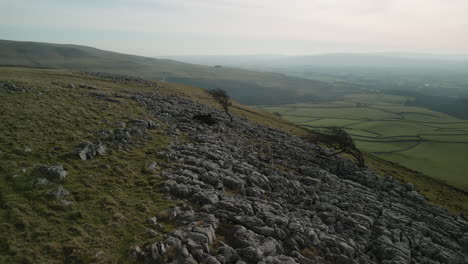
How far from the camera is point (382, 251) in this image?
20.2m

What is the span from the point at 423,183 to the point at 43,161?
60.3 meters

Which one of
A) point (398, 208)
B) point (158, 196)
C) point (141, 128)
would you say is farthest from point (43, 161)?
point (398, 208)

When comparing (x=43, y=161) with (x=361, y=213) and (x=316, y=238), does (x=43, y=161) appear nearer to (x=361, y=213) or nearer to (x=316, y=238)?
(x=316, y=238)

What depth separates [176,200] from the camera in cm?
1992

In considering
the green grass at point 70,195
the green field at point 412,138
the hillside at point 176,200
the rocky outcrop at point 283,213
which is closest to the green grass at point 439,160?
the green field at point 412,138

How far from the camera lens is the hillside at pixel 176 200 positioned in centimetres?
1480

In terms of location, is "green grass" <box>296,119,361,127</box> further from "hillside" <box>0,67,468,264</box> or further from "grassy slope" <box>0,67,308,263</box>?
"grassy slope" <box>0,67,308,263</box>

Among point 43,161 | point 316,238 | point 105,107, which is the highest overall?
point 105,107

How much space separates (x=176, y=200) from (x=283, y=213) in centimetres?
904

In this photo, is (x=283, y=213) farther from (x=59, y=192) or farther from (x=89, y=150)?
(x=89, y=150)

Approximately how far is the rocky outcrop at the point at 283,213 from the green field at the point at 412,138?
39474 millimetres

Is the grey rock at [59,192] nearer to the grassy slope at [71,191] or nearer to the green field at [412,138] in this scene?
the grassy slope at [71,191]

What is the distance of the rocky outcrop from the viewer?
16.2 metres

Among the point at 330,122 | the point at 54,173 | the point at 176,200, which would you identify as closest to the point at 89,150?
the point at 54,173
